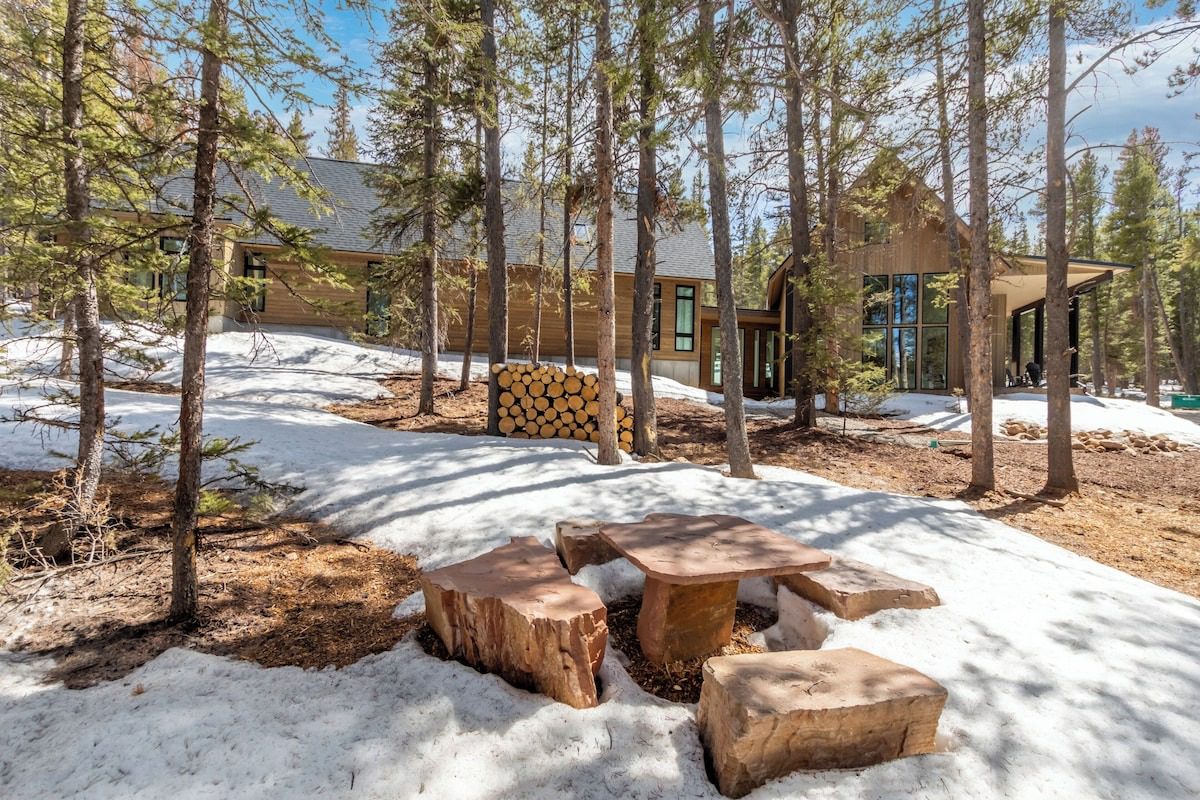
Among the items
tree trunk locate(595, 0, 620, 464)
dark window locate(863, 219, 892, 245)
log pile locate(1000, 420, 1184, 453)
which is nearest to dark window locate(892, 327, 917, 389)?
dark window locate(863, 219, 892, 245)

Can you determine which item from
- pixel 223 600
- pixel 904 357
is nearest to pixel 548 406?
pixel 223 600

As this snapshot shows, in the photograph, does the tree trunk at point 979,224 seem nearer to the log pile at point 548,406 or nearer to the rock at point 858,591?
the rock at point 858,591

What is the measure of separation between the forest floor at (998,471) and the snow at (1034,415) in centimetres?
124

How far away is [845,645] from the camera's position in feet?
9.25

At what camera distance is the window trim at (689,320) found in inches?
829

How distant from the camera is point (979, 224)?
686 cm

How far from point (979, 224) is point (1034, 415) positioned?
9.91 meters

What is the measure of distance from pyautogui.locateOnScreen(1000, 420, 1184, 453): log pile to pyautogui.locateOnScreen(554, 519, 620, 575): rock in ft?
39.4

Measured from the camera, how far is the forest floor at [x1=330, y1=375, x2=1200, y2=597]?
540 centimetres

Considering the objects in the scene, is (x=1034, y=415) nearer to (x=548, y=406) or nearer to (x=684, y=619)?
(x=548, y=406)

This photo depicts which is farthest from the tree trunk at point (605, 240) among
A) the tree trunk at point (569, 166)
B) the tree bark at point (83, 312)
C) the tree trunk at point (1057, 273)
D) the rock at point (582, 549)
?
the tree trunk at point (1057, 273)

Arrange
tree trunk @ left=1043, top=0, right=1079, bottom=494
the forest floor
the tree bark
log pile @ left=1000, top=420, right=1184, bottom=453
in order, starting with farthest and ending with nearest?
1. log pile @ left=1000, top=420, right=1184, bottom=453
2. tree trunk @ left=1043, top=0, right=1079, bottom=494
3. the forest floor
4. the tree bark

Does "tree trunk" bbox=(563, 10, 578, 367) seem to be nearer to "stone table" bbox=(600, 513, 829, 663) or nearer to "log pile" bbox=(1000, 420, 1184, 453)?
"stone table" bbox=(600, 513, 829, 663)

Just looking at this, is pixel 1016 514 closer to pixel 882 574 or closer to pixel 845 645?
pixel 882 574
